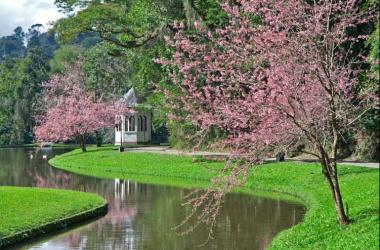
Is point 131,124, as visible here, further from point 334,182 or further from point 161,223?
point 334,182

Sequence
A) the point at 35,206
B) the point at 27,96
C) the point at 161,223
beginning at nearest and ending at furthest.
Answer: the point at 161,223 → the point at 35,206 → the point at 27,96

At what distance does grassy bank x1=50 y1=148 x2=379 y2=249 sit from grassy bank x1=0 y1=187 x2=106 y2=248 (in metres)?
5.12

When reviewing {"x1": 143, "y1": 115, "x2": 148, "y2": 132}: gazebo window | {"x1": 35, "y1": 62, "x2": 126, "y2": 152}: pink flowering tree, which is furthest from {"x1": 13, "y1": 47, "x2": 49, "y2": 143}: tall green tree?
{"x1": 143, "y1": 115, "x2": 148, "y2": 132}: gazebo window

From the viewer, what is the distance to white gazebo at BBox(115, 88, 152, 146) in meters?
65.1

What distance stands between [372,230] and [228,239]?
17.9ft

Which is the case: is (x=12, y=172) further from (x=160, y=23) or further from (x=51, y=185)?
(x=160, y=23)

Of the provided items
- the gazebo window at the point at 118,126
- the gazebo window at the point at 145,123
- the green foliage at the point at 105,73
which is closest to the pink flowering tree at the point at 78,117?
the gazebo window at the point at 118,126

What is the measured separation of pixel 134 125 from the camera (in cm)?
6556

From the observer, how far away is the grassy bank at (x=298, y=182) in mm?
14945

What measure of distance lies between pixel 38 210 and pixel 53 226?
5.88 feet

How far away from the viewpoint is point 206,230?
20.1 metres

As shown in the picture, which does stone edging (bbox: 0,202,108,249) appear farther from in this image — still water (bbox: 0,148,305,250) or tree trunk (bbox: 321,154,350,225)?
tree trunk (bbox: 321,154,350,225)

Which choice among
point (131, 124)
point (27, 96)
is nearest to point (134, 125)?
point (131, 124)

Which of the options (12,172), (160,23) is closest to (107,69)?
(12,172)
